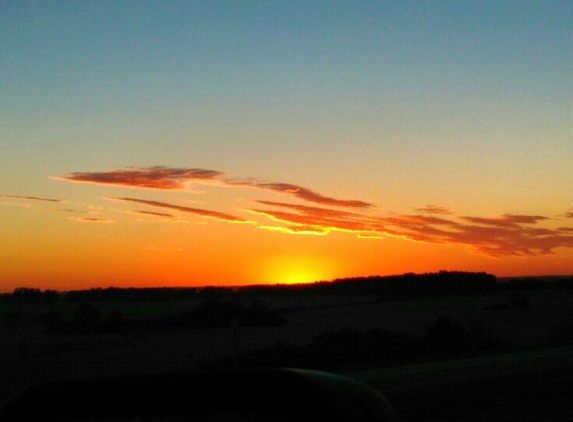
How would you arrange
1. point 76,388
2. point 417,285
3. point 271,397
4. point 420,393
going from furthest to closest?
point 417,285 < point 420,393 < point 76,388 < point 271,397

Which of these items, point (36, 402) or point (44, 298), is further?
point (44, 298)

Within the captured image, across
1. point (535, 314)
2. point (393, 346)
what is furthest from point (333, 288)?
point (393, 346)

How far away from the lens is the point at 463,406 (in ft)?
50.7

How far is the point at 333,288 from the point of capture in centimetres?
14475

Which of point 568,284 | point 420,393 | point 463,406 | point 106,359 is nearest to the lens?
point 463,406

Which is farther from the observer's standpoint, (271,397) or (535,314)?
(535,314)

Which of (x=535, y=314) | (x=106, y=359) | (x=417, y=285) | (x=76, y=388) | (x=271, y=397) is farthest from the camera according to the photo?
(x=417, y=285)

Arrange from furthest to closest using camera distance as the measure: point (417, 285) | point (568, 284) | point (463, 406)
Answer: point (568, 284) → point (417, 285) → point (463, 406)

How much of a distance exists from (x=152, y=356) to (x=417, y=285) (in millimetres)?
81129

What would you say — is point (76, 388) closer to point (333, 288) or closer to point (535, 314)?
point (535, 314)

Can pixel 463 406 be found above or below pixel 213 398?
below

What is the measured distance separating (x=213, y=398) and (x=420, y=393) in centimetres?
1515

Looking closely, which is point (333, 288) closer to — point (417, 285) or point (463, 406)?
point (417, 285)

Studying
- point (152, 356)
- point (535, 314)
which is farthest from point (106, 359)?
point (535, 314)
